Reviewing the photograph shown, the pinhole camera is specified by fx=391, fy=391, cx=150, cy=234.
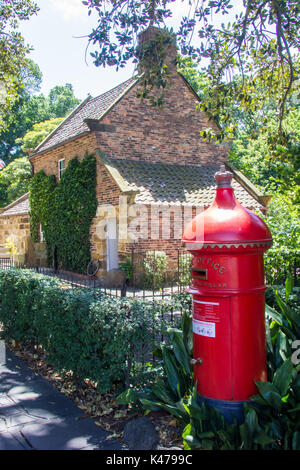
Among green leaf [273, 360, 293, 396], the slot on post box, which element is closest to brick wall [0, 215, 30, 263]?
the slot on post box

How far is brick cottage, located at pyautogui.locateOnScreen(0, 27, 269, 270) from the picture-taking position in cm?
1432

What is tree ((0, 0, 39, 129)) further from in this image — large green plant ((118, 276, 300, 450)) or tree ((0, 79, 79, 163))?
tree ((0, 79, 79, 163))

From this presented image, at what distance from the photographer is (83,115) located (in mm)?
20062

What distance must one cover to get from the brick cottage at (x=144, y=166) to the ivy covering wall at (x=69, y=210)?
494mm

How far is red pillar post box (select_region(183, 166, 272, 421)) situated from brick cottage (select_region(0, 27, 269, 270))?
1010 cm

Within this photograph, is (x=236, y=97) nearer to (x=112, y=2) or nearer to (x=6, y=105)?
(x=112, y=2)

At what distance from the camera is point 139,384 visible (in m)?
4.33

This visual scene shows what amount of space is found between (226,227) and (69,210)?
48.4 feet

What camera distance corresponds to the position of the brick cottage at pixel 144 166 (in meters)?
14.3

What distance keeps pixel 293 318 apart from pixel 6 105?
13020 millimetres

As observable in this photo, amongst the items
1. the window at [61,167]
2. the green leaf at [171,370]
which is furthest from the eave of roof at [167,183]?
the green leaf at [171,370]

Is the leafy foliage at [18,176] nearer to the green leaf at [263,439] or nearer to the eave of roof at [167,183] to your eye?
the eave of roof at [167,183]

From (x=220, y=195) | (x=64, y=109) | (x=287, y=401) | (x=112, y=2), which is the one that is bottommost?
(x=287, y=401)
